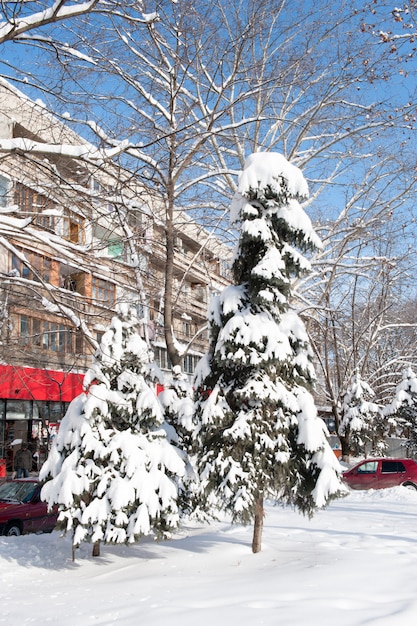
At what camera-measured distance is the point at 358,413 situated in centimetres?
2883

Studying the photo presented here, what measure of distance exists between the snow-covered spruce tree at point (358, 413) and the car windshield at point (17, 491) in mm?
17812

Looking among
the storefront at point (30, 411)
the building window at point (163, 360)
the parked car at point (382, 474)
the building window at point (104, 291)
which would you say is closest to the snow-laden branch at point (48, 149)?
the building window at point (104, 291)

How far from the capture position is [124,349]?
34.1 ft

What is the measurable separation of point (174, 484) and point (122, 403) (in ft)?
5.67

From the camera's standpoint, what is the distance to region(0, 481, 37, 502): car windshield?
44.2 ft

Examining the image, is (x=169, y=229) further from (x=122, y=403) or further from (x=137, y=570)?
(x=137, y=570)

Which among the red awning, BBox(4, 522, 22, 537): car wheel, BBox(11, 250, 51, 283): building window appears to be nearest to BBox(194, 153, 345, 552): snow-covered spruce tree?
BBox(11, 250, 51, 283): building window

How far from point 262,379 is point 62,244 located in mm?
3650

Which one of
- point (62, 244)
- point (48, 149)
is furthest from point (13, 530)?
point (48, 149)

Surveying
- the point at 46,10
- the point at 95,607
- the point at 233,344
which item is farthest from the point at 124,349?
the point at 46,10

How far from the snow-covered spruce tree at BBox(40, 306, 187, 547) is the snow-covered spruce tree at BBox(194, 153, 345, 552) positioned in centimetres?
82

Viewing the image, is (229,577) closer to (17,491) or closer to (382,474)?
(17,491)

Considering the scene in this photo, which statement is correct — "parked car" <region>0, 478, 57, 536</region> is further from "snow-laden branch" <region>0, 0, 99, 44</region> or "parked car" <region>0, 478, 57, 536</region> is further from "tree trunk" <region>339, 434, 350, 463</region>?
"tree trunk" <region>339, 434, 350, 463</region>

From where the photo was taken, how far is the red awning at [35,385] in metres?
23.8
